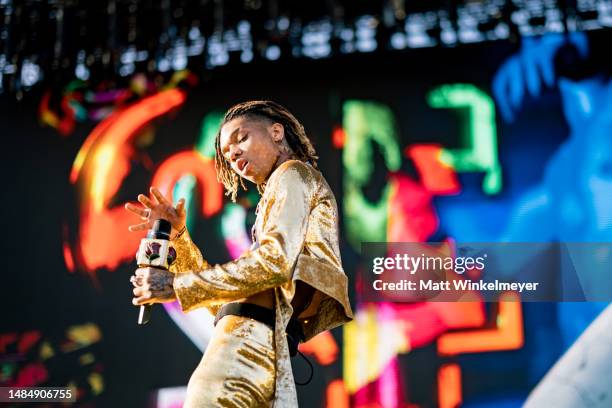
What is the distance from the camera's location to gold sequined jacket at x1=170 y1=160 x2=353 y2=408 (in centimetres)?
146

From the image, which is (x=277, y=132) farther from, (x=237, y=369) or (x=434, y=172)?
(x=434, y=172)

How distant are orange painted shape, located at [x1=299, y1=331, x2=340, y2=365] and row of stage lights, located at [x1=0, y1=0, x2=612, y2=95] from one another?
1821 millimetres

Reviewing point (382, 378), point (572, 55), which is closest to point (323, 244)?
point (382, 378)

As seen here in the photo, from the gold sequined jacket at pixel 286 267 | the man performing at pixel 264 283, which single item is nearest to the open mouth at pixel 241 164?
the man performing at pixel 264 283

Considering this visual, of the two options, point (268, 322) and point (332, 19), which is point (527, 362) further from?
point (268, 322)

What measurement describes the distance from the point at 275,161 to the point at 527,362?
9.78 ft

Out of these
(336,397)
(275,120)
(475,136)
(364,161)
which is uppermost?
(475,136)

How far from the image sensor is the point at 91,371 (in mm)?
4672

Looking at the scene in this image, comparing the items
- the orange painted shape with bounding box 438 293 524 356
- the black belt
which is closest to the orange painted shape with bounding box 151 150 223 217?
the orange painted shape with bounding box 438 293 524 356

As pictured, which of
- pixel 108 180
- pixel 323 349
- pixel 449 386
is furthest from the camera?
pixel 108 180

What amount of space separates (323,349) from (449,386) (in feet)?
2.46

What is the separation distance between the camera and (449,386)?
427 centimetres

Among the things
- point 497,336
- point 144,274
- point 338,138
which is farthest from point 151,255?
point 338,138

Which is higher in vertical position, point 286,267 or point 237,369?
point 286,267
